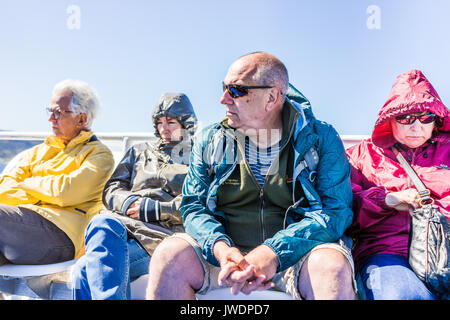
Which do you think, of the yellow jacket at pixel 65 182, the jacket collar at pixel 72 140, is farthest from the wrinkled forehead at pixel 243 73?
the jacket collar at pixel 72 140

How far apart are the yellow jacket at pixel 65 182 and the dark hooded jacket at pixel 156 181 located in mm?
134

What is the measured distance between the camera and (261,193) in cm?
209

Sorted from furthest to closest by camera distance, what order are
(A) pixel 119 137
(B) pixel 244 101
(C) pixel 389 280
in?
(A) pixel 119 137 < (B) pixel 244 101 < (C) pixel 389 280

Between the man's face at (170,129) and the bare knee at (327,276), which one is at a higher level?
the man's face at (170,129)

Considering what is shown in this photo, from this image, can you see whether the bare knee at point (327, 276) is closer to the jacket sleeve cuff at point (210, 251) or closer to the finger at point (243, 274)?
the finger at point (243, 274)

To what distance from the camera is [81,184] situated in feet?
9.07

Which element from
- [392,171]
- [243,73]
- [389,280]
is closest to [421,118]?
[392,171]

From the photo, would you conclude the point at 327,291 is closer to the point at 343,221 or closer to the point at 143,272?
the point at 343,221

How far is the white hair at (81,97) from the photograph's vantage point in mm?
3188

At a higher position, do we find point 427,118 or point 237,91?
point 237,91

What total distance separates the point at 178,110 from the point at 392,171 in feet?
5.55

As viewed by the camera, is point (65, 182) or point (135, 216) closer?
point (135, 216)

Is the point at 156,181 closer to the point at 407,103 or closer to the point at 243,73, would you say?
the point at 243,73

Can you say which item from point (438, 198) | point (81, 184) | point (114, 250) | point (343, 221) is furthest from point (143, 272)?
point (438, 198)
